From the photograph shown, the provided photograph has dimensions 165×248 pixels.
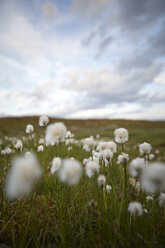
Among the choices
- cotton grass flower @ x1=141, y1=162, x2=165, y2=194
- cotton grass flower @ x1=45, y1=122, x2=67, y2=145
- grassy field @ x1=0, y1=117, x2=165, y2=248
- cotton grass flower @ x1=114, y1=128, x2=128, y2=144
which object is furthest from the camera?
cotton grass flower @ x1=114, y1=128, x2=128, y2=144

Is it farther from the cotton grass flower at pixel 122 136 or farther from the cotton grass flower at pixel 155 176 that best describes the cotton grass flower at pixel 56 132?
the cotton grass flower at pixel 155 176

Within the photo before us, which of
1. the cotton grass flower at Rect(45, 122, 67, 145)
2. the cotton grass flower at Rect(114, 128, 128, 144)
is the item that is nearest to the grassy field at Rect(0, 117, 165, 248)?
the cotton grass flower at Rect(114, 128, 128, 144)

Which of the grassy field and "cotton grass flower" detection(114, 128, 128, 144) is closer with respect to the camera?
the grassy field

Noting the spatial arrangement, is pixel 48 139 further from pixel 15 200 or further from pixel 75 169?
pixel 15 200

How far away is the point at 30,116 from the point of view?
44062 millimetres

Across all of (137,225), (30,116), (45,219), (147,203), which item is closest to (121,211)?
(137,225)

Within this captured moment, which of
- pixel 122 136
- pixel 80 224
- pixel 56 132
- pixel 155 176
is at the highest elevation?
pixel 56 132

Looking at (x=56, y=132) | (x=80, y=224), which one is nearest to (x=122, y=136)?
(x=56, y=132)

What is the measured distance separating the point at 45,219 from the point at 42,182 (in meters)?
1.24

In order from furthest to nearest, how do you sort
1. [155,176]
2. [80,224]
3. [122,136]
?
1. [122,136]
2. [80,224]
3. [155,176]

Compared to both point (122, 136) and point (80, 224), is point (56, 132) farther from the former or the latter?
point (80, 224)

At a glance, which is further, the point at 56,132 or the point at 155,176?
the point at 56,132

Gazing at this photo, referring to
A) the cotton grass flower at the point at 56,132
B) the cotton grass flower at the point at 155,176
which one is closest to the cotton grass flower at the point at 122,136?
the cotton grass flower at the point at 56,132

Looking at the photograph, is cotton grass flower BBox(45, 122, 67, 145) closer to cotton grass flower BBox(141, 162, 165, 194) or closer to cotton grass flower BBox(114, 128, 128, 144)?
cotton grass flower BBox(114, 128, 128, 144)
